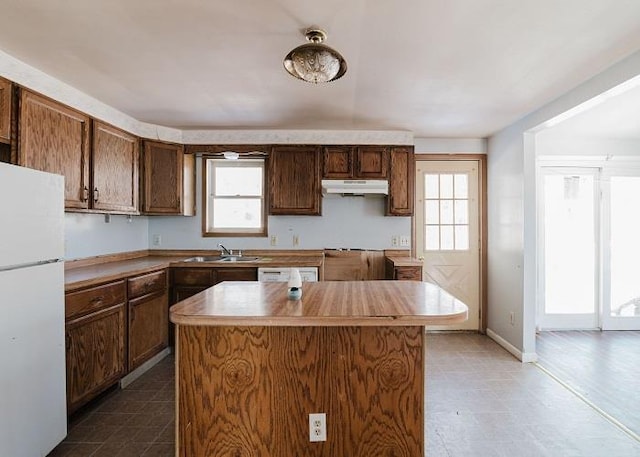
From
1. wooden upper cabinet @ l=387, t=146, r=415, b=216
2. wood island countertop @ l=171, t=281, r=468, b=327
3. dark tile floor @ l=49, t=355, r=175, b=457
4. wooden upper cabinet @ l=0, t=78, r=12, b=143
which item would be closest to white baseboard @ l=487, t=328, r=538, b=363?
wooden upper cabinet @ l=387, t=146, r=415, b=216

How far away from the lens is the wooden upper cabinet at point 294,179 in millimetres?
3777

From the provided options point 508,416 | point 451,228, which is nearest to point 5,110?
point 508,416

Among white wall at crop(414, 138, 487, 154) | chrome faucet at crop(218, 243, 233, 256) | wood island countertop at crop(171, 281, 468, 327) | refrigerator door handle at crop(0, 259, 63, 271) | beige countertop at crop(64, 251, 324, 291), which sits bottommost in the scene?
wood island countertop at crop(171, 281, 468, 327)

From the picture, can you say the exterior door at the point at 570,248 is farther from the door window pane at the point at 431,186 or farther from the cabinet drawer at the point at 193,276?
the cabinet drawer at the point at 193,276

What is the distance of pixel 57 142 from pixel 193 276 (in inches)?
62.1

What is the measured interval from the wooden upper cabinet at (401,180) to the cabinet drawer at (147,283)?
2510 millimetres

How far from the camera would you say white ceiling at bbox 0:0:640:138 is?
5.55 feet

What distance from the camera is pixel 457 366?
311 cm

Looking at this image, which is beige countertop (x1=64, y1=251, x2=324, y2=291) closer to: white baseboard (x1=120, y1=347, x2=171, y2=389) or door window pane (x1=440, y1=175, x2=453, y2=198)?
white baseboard (x1=120, y1=347, x2=171, y2=389)

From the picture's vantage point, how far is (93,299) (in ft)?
7.57

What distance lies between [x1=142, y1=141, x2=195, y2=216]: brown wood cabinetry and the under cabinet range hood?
1583mm

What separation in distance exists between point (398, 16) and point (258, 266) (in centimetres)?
244

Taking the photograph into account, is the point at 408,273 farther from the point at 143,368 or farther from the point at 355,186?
the point at 143,368

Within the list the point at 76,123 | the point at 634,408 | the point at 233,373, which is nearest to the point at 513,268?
the point at 634,408
